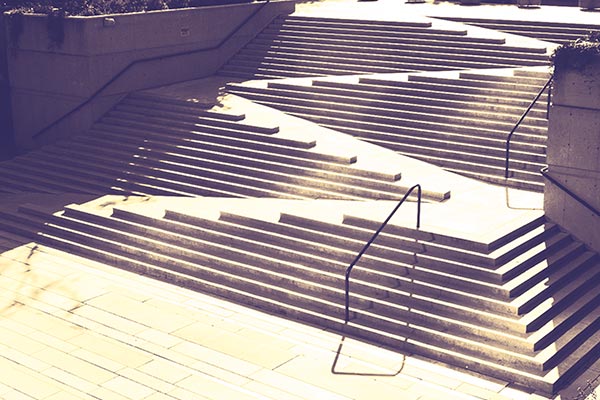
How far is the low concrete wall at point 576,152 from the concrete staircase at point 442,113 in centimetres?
211

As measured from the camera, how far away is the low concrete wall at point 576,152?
16906 millimetres

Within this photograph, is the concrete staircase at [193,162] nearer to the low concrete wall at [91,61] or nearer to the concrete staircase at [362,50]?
the low concrete wall at [91,61]

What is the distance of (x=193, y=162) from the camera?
22656 mm

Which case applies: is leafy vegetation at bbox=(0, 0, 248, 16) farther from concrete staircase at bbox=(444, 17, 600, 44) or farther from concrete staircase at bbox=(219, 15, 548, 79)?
concrete staircase at bbox=(444, 17, 600, 44)

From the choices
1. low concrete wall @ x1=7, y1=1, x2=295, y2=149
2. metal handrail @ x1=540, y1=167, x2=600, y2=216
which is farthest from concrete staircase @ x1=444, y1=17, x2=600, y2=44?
metal handrail @ x1=540, y1=167, x2=600, y2=216

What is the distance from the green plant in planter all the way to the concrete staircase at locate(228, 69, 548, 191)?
333 centimetres

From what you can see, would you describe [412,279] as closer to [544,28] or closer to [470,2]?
[544,28]

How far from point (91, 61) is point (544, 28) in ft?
42.8

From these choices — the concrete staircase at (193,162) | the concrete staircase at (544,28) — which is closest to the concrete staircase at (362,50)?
the concrete staircase at (544,28)

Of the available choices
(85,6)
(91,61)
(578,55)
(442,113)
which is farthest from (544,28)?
(85,6)

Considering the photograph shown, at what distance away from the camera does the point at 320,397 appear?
1353 centimetres

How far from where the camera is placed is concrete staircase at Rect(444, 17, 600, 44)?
2573cm

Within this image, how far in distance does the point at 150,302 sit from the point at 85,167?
7717 mm

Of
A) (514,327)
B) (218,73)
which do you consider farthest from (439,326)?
(218,73)
